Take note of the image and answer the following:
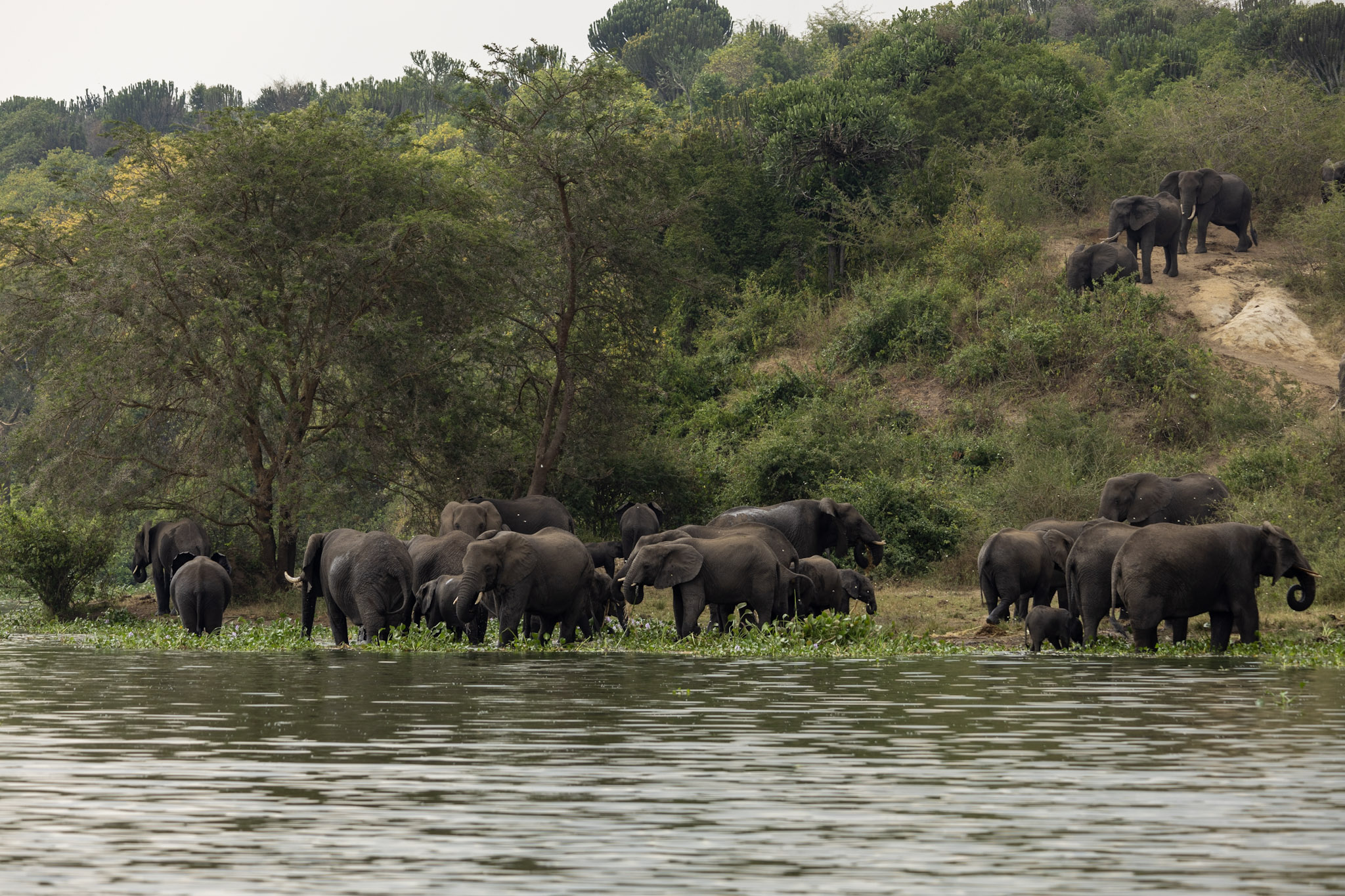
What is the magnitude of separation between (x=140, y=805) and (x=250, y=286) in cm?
2103

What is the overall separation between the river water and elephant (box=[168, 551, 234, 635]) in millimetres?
7385

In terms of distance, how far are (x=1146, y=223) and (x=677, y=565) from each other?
860 inches

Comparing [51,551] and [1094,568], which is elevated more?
[51,551]

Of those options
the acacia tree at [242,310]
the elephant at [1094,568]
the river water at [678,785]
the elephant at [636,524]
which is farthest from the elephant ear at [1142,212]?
the river water at [678,785]

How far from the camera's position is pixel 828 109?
4381 cm

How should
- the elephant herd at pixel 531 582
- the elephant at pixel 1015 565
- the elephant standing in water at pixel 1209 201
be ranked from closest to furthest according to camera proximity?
the elephant herd at pixel 531 582 < the elephant at pixel 1015 565 < the elephant standing in water at pixel 1209 201

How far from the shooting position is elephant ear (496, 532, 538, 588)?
65.4ft

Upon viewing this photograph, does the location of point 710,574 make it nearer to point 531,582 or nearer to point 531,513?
point 531,582

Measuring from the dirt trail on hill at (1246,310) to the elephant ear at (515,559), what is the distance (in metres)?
21.5

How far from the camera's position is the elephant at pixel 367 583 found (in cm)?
2139

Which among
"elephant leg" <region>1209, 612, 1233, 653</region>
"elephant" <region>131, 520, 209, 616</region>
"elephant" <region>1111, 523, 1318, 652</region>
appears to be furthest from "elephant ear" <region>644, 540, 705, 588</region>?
"elephant" <region>131, 520, 209, 616</region>

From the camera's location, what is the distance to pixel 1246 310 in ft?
126

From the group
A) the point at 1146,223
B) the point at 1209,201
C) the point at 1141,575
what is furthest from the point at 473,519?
the point at 1209,201

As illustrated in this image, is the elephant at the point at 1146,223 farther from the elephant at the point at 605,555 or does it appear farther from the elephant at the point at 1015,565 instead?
the elephant at the point at 1015,565
